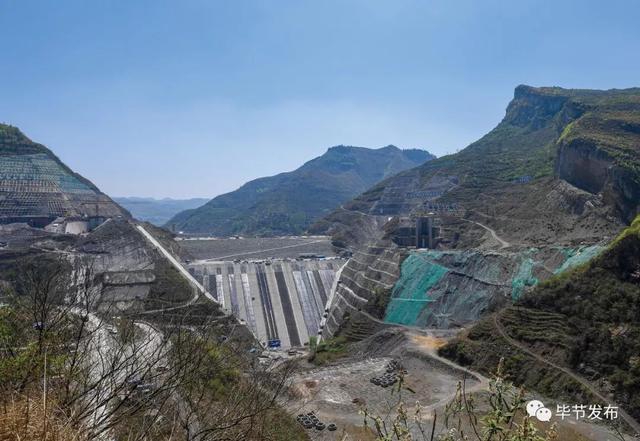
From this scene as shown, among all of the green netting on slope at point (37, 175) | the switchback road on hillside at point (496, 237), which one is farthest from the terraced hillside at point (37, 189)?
the switchback road on hillside at point (496, 237)

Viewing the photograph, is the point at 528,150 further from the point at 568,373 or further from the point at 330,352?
the point at 568,373

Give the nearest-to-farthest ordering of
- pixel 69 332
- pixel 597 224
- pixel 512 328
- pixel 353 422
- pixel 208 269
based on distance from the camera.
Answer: pixel 69 332
pixel 353 422
pixel 512 328
pixel 597 224
pixel 208 269

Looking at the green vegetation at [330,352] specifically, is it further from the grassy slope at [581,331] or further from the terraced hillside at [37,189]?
the terraced hillside at [37,189]

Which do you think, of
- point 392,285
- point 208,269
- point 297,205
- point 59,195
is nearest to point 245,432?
point 392,285

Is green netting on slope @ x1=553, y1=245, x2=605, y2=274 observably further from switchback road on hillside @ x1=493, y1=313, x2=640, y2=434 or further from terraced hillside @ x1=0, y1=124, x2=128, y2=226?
terraced hillside @ x1=0, y1=124, x2=128, y2=226

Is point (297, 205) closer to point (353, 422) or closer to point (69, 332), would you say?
point (353, 422)

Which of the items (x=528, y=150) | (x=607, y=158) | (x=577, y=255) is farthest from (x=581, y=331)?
(x=528, y=150)
